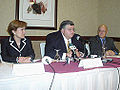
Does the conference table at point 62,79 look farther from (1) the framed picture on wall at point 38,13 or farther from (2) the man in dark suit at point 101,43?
(1) the framed picture on wall at point 38,13

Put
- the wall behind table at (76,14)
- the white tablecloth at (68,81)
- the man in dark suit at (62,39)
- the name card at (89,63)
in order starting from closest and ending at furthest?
the white tablecloth at (68,81)
the name card at (89,63)
the man in dark suit at (62,39)
the wall behind table at (76,14)

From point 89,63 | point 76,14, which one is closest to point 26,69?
point 89,63

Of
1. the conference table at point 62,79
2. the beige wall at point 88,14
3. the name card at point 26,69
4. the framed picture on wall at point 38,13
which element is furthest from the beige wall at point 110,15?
the name card at point 26,69

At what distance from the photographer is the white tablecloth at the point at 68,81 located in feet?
4.30

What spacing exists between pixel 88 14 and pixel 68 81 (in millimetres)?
3177

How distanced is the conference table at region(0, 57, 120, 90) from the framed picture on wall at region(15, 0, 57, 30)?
195 cm

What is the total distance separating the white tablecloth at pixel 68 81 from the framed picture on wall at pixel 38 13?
1.91 metres

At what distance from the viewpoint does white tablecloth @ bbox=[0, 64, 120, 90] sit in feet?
4.30

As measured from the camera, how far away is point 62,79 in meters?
1.48

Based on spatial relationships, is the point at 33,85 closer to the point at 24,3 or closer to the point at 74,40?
the point at 74,40

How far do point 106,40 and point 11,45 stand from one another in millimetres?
1949

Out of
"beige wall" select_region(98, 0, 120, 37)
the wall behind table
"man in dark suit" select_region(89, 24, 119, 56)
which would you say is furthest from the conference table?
"beige wall" select_region(98, 0, 120, 37)

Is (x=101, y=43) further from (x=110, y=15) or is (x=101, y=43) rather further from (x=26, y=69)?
(x=26, y=69)

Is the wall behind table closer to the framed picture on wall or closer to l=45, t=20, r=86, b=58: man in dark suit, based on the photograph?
the framed picture on wall
